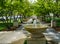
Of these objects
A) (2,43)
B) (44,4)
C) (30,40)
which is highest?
(44,4)

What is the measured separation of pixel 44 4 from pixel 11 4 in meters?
7.06

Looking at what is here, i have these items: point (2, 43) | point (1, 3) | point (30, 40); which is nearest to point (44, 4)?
point (1, 3)

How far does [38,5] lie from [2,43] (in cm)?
1902

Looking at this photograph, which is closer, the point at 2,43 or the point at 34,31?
the point at 34,31

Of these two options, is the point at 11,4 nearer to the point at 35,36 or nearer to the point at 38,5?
the point at 38,5

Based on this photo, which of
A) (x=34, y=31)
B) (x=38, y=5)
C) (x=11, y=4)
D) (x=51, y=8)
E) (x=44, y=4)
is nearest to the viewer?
(x=34, y=31)

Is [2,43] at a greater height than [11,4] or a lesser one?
lesser

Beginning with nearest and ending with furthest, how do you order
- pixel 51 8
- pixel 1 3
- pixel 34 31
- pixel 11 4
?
pixel 34 31 → pixel 1 3 → pixel 11 4 → pixel 51 8

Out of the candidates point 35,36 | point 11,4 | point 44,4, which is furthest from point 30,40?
point 44,4

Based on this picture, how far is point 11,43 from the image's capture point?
14.1 m

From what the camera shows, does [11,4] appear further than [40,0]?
No

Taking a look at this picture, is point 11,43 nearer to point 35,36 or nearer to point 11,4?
point 35,36

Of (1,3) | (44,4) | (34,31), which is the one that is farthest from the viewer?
(44,4)

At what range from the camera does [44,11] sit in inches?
1243
